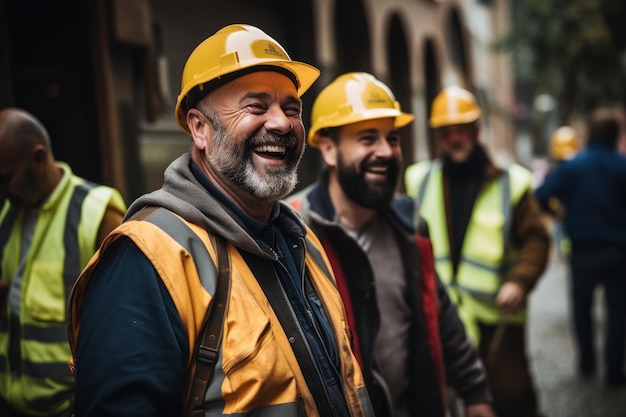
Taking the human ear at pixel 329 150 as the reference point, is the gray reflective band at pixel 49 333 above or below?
below

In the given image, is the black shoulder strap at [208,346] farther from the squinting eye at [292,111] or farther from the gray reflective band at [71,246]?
the gray reflective band at [71,246]

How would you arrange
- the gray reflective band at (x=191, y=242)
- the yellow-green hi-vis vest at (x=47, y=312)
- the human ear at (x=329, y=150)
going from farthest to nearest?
the human ear at (x=329, y=150) → the yellow-green hi-vis vest at (x=47, y=312) → the gray reflective band at (x=191, y=242)

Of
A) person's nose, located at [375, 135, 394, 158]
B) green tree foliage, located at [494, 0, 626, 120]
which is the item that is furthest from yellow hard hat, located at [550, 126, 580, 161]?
person's nose, located at [375, 135, 394, 158]

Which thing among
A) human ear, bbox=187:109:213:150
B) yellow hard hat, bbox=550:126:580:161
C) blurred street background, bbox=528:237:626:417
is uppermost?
human ear, bbox=187:109:213:150

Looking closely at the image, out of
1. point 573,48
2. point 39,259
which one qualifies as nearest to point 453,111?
point 39,259

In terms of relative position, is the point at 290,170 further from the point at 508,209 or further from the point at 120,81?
the point at 120,81

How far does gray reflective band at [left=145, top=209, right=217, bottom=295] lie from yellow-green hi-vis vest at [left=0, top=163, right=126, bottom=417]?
1.30m

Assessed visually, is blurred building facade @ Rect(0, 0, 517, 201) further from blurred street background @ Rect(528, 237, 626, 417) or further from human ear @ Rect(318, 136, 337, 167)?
blurred street background @ Rect(528, 237, 626, 417)

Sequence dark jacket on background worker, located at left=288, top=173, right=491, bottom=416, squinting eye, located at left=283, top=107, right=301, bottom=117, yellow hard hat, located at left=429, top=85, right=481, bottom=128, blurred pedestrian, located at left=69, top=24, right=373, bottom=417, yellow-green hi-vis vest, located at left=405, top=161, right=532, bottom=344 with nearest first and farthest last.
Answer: blurred pedestrian, located at left=69, top=24, right=373, bottom=417 < squinting eye, located at left=283, top=107, right=301, bottom=117 < dark jacket on background worker, located at left=288, top=173, right=491, bottom=416 < yellow-green hi-vis vest, located at left=405, top=161, right=532, bottom=344 < yellow hard hat, located at left=429, top=85, right=481, bottom=128

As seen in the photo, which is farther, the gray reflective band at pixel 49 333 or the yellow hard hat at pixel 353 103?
the yellow hard hat at pixel 353 103

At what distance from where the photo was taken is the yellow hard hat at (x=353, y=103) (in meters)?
3.24

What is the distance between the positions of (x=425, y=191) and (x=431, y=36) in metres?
10.3

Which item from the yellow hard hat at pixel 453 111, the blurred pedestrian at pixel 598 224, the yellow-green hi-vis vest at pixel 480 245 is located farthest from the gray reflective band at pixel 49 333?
the blurred pedestrian at pixel 598 224

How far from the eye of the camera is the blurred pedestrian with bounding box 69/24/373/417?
171 centimetres
